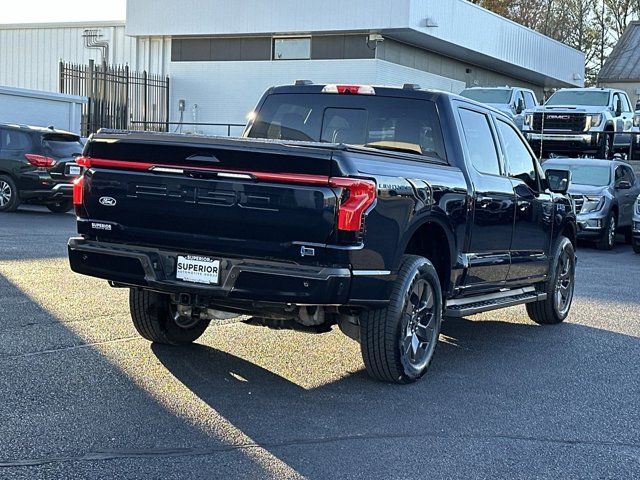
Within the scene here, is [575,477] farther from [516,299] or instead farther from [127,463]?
[516,299]

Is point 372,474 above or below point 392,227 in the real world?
below

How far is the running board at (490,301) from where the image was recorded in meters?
7.28

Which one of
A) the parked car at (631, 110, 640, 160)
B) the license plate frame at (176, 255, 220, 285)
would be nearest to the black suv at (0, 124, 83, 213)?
the license plate frame at (176, 255, 220, 285)

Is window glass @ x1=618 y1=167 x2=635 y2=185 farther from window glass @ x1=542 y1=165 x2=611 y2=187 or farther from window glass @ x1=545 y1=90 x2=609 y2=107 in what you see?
window glass @ x1=545 y1=90 x2=609 y2=107

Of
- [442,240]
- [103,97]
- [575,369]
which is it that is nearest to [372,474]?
[442,240]

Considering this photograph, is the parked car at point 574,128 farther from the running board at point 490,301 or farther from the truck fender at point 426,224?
the truck fender at point 426,224

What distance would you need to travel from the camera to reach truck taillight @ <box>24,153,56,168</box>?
18812 millimetres

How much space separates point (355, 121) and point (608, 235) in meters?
12.2

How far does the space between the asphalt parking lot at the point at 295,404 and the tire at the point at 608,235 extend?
9776 mm

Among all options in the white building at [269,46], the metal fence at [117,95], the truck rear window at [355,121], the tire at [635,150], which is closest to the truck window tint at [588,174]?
the tire at [635,150]

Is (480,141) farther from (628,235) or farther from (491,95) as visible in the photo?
(491,95)

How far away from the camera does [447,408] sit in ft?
19.8

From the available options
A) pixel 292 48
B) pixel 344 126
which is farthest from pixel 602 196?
pixel 292 48

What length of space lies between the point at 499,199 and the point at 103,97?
96.2 ft
